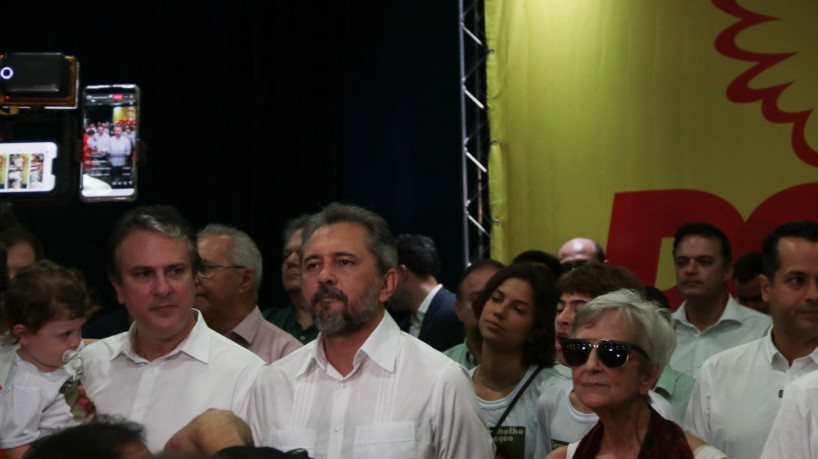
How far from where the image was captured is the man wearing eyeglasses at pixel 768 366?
12.6 ft

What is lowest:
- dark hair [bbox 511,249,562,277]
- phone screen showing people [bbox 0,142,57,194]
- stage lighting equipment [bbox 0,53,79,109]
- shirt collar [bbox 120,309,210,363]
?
shirt collar [bbox 120,309,210,363]

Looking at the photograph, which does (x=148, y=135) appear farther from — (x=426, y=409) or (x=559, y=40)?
(x=426, y=409)

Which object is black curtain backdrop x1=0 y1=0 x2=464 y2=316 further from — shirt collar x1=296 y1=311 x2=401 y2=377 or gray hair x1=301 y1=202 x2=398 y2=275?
shirt collar x1=296 y1=311 x2=401 y2=377

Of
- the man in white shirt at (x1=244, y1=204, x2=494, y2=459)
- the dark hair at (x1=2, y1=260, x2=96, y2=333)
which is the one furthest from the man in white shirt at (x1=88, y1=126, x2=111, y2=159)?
the man in white shirt at (x1=244, y1=204, x2=494, y2=459)

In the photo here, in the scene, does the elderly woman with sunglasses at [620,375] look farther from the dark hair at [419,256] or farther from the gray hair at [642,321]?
the dark hair at [419,256]

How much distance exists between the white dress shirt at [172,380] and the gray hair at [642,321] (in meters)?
Answer: 0.98

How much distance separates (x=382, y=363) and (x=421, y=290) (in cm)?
303

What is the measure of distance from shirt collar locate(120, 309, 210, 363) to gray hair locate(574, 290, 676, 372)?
42.8 inches

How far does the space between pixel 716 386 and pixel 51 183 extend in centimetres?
238

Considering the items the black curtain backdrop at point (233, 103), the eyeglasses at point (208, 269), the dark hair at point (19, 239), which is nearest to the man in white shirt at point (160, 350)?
the eyeglasses at point (208, 269)

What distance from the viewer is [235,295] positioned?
15.2 feet

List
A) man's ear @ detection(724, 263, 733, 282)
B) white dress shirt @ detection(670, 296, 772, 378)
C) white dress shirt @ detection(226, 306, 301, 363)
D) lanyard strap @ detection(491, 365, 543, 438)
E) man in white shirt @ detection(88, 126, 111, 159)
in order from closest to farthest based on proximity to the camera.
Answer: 1. lanyard strap @ detection(491, 365, 543, 438)
2. white dress shirt @ detection(226, 306, 301, 363)
3. man in white shirt @ detection(88, 126, 111, 159)
4. white dress shirt @ detection(670, 296, 772, 378)
5. man's ear @ detection(724, 263, 733, 282)

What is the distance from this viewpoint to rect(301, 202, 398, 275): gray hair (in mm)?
3430

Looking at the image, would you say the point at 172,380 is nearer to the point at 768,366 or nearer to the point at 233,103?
the point at 768,366
